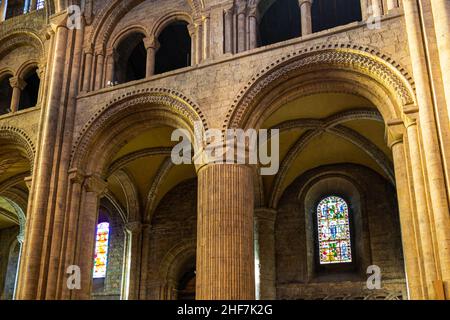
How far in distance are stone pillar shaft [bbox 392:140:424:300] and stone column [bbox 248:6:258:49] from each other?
4370 millimetres

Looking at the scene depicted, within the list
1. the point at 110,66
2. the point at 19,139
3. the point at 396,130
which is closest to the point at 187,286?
the point at 19,139

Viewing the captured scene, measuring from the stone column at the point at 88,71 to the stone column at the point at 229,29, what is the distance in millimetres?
4137

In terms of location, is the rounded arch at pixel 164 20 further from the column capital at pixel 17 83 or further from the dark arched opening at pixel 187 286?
the dark arched opening at pixel 187 286

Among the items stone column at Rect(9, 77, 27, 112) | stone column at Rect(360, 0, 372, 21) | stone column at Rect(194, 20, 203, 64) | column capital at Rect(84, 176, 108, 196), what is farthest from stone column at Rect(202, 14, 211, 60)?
stone column at Rect(9, 77, 27, 112)

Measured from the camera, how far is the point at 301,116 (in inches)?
594

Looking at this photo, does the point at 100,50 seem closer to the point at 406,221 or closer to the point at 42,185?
the point at 42,185

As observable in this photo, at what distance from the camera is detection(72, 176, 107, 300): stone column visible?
1292 centimetres

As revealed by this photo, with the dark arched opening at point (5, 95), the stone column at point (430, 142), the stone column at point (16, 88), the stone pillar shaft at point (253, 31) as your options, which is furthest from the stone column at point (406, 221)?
Result: the dark arched opening at point (5, 95)

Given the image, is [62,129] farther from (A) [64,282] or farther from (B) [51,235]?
(A) [64,282]

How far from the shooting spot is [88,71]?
14.9 metres

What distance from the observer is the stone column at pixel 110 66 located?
14.8 meters

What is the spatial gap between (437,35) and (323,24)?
20.8 ft

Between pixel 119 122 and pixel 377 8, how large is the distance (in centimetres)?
692

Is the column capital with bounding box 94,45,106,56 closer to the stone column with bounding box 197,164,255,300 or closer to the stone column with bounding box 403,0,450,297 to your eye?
the stone column with bounding box 197,164,255,300
